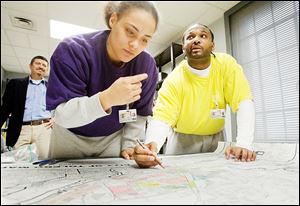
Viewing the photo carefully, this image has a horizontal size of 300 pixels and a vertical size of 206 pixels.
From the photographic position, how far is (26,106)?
1.41 feet

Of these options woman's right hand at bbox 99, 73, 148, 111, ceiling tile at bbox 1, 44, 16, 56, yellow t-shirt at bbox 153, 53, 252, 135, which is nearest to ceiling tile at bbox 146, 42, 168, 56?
yellow t-shirt at bbox 153, 53, 252, 135

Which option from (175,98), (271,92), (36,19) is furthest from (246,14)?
(36,19)

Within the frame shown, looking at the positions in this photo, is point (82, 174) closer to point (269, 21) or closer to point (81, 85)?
point (81, 85)

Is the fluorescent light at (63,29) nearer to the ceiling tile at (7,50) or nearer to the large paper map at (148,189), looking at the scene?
the ceiling tile at (7,50)

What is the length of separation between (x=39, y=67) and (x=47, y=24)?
20 cm

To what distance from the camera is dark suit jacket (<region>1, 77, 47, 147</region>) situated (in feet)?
1.36

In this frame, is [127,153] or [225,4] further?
[225,4]

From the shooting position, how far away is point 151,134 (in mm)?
646

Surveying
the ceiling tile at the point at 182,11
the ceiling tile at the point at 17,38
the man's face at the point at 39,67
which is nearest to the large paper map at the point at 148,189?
the man's face at the point at 39,67

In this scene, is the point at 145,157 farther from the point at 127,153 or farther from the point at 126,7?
the point at 126,7

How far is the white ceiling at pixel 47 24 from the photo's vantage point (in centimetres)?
50

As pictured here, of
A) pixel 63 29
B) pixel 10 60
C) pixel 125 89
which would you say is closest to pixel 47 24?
pixel 63 29

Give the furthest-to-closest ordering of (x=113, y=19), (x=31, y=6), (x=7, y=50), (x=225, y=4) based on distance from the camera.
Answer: (x=225, y=4) → (x=31, y=6) → (x=7, y=50) → (x=113, y=19)

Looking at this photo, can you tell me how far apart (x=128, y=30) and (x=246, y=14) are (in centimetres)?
59
